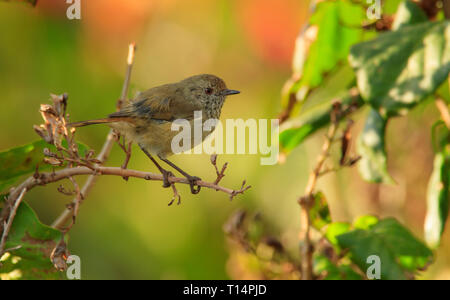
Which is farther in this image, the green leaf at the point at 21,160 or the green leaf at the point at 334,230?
the green leaf at the point at 334,230

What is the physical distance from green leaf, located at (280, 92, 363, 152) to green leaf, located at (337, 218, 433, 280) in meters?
0.62

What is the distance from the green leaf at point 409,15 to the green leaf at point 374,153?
463 mm

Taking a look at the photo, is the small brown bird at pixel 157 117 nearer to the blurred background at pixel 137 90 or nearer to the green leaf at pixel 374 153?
the blurred background at pixel 137 90

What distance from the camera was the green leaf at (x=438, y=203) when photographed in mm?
2605

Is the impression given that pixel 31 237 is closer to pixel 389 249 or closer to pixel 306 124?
pixel 306 124

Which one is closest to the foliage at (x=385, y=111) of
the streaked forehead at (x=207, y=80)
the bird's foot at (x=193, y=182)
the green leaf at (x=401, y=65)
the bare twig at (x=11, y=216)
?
the green leaf at (x=401, y=65)

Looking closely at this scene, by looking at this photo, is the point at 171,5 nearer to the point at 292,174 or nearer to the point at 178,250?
the point at 292,174

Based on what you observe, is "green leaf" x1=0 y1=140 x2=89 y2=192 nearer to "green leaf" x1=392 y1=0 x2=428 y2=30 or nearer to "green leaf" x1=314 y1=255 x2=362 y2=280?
"green leaf" x1=314 y1=255 x2=362 y2=280

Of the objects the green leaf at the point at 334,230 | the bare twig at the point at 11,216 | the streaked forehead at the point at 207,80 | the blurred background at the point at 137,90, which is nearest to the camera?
the bare twig at the point at 11,216

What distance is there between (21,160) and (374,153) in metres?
1.65

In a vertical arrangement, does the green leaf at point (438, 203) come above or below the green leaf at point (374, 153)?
below

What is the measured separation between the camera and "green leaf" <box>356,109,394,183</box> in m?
2.66

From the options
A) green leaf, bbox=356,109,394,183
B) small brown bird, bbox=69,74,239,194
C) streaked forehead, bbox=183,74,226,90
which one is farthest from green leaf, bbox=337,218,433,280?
streaked forehead, bbox=183,74,226,90

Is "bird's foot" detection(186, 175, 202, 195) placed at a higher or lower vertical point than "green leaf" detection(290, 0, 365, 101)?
lower
